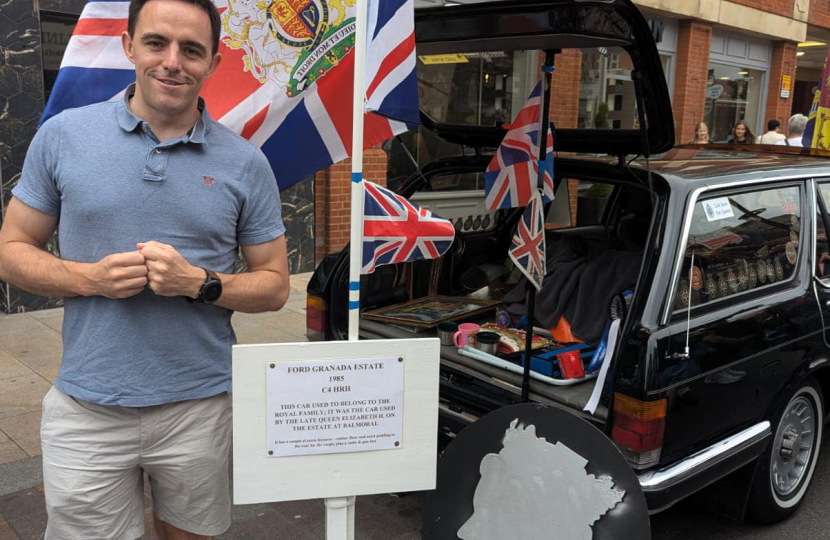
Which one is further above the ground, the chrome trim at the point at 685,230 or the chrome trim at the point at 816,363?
the chrome trim at the point at 685,230

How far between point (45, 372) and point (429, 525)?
11.9 ft

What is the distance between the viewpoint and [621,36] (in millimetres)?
2777

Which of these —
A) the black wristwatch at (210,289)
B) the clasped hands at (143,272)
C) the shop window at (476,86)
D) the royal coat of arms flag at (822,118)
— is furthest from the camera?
the royal coat of arms flag at (822,118)

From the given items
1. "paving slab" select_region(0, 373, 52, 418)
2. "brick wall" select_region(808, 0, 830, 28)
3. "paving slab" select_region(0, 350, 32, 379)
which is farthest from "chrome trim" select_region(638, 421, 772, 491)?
"brick wall" select_region(808, 0, 830, 28)

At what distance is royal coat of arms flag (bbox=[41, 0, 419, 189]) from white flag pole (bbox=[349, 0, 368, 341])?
0.63 metres

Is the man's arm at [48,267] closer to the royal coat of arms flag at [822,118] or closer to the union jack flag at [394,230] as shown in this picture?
the union jack flag at [394,230]

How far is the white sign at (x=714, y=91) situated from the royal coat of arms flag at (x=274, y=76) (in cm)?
1324

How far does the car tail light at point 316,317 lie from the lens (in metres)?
3.81

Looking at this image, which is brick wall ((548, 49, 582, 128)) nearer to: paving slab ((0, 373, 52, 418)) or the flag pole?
the flag pole

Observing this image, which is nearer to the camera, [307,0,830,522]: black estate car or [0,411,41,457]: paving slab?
[307,0,830,522]: black estate car

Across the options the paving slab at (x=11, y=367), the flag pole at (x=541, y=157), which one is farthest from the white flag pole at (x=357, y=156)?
the paving slab at (x=11, y=367)

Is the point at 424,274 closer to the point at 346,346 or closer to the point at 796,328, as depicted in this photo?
the point at 796,328

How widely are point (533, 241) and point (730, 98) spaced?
45.3 ft

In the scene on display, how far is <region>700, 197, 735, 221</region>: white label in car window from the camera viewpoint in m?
3.15
